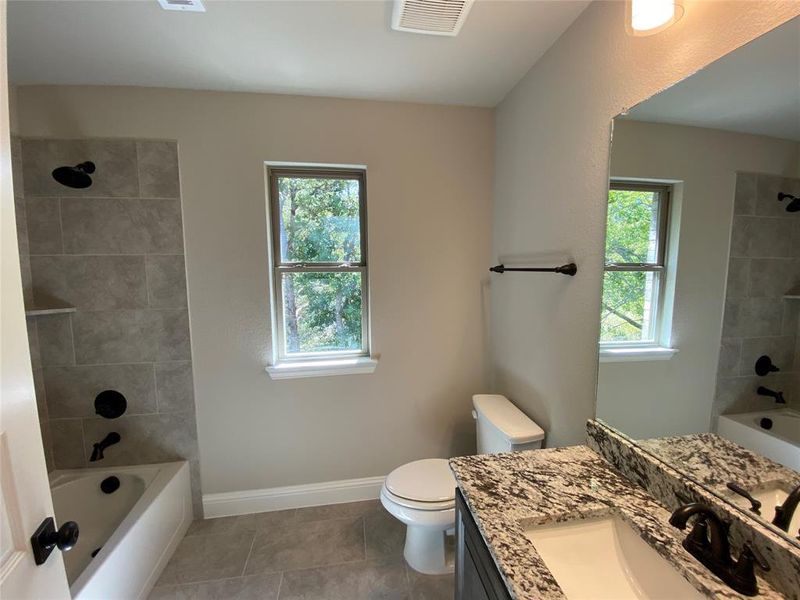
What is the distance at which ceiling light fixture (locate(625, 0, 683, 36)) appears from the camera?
81cm

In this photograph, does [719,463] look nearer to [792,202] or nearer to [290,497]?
[792,202]

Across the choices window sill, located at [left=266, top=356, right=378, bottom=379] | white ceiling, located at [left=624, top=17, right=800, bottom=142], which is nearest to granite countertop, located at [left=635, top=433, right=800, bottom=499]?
white ceiling, located at [left=624, top=17, right=800, bottom=142]

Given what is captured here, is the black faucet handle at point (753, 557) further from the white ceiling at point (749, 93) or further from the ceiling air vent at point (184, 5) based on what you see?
the ceiling air vent at point (184, 5)

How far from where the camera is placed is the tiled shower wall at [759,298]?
0.72 metres

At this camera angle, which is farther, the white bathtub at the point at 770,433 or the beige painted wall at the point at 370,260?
the beige painted wall at the point at 370,260

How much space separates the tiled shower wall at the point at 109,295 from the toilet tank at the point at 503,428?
164 centimetres

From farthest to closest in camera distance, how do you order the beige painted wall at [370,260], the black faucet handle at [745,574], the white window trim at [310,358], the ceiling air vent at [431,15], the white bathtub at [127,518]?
the white window trim at [310,358], the beige painted wall at [370,260], the white bathtub at [127,518], the ceiling air vent at [431,15], the black faucet handle at [745,574]

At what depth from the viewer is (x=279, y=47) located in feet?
4.61

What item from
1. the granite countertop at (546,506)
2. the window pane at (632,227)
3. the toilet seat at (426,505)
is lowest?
the toilet seat at (426,505)

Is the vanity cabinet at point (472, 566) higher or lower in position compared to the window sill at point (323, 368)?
lower

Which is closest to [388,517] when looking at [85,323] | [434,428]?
[434,428]

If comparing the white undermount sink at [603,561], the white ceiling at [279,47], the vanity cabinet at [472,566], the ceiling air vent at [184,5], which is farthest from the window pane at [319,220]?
the white undermount sink at [603,561]

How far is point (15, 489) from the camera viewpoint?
681mm

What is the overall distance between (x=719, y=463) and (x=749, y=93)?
902 mm
